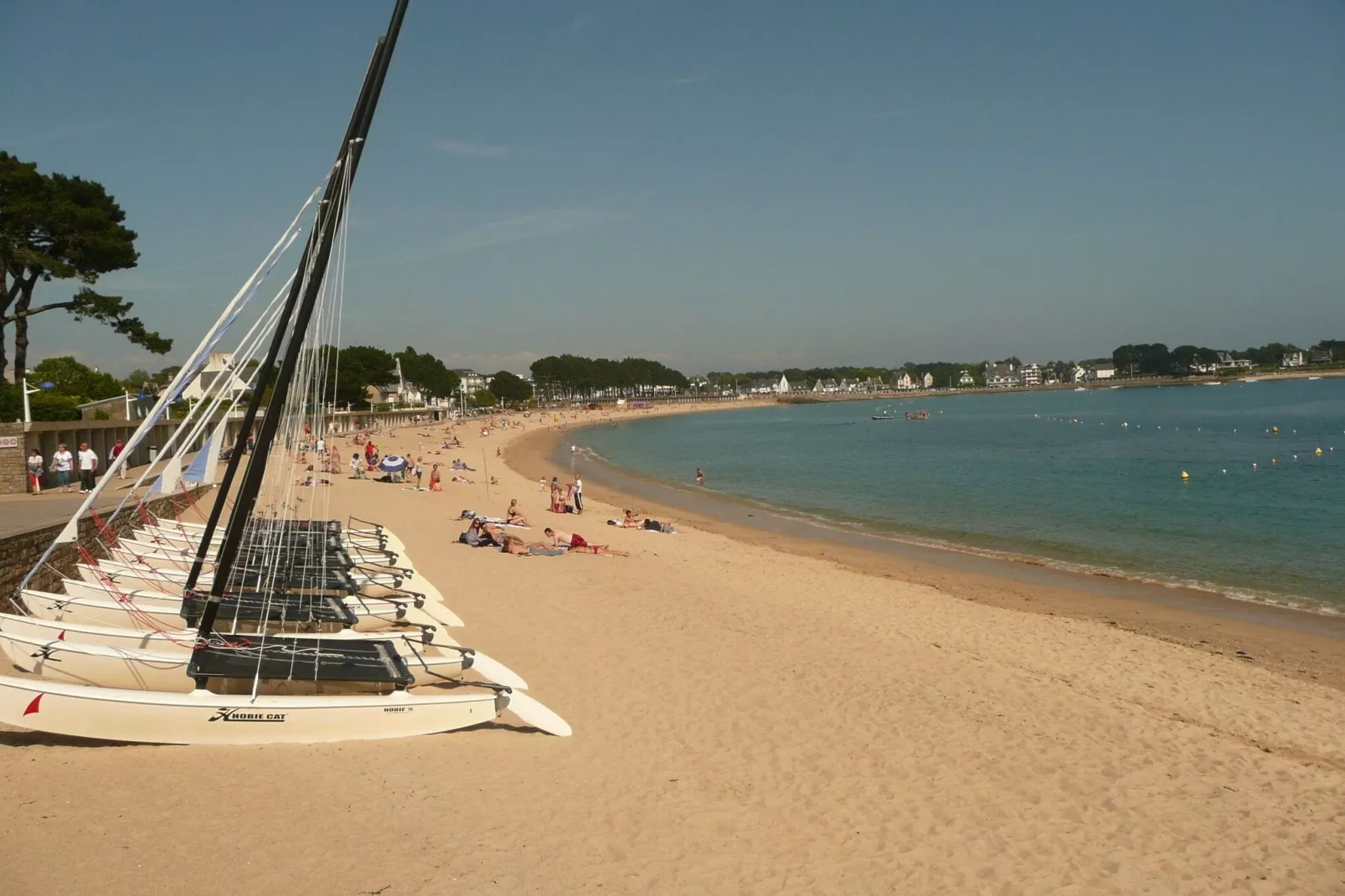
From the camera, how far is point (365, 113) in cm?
956

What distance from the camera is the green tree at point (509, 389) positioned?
188750 millimetres

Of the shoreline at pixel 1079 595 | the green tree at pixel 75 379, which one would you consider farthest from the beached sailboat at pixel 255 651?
the green tree at pixel 75 379

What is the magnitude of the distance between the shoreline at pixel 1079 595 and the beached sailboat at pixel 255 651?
1127 centimetres

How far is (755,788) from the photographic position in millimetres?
7656

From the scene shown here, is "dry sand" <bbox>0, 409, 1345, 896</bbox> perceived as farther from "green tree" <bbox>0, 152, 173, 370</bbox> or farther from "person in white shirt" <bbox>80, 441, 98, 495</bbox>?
"green tree" <bbox>0, 152, 173, 370</bbox>

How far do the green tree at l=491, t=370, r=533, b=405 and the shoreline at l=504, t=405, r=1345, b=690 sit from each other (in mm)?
160335

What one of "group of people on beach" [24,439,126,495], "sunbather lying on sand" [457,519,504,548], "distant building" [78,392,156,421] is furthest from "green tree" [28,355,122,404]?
"sunbather lying on sand" [457,519,504,548]

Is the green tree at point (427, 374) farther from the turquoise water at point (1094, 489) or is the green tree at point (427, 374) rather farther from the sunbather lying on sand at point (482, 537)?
the sunbather lying on sand at point (482, 537)

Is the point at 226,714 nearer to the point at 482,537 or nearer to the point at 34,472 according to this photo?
the point at 482,537

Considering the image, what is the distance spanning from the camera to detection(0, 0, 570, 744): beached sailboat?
7.54 m

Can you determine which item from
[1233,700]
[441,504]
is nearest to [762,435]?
[441,504]

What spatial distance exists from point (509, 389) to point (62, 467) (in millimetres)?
171119

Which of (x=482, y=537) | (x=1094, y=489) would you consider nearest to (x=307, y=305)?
(x=482, y=537)

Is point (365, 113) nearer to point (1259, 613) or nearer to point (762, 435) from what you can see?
point (1259, 613)
